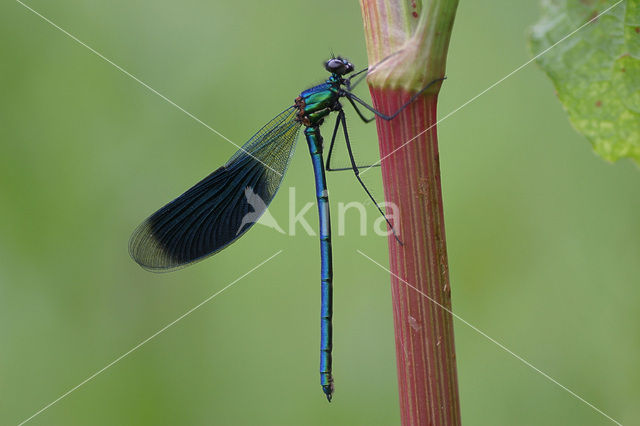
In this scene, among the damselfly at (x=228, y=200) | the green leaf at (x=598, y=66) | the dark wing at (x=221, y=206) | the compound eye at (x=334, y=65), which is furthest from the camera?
the dark wing at (x=221, y=206)

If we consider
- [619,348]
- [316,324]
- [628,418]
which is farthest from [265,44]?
[628,418]

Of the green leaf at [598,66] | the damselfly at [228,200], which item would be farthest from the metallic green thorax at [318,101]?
the green leaf at [598,66]

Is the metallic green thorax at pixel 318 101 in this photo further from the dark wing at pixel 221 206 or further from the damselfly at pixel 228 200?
the dark wing at pixel 221 206

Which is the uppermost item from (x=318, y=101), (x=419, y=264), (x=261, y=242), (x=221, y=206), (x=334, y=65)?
(x=334, y=65)

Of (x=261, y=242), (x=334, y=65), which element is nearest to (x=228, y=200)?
(x=261, y=242)

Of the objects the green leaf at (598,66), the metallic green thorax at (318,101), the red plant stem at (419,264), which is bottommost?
the red plant stem at (419,264)

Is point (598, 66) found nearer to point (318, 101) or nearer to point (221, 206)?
point (318, 101)

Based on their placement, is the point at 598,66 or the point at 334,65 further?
the point at 334,65
